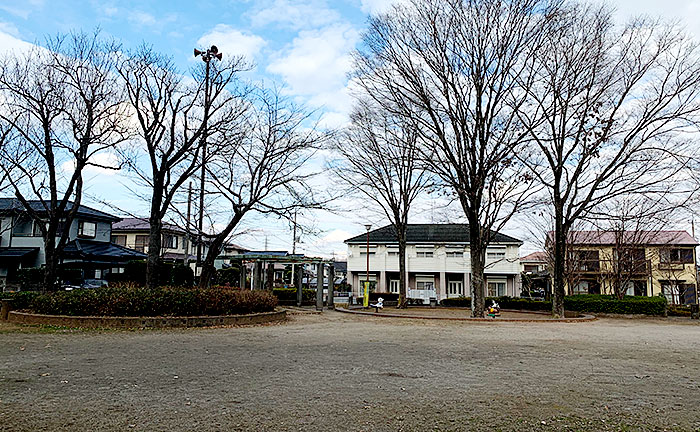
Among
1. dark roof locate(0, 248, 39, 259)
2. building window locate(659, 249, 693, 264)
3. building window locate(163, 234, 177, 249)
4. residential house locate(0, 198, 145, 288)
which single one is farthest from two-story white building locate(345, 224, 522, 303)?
dark roof locate(0, 248, 39, 259)

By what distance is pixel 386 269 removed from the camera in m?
43.3

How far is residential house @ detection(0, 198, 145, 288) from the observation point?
31.4 m

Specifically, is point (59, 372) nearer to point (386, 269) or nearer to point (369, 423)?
point (369, 423)

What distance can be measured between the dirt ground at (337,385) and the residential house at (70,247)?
73.2 feet

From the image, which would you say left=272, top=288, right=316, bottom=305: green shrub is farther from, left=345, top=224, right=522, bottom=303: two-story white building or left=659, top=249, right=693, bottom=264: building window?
left=659, top=249, right=693, bottom=264: building window

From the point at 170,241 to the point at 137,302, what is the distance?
3413 cm

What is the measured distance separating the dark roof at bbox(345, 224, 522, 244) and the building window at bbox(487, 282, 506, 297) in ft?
10.9

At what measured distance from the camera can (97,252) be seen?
32344mm

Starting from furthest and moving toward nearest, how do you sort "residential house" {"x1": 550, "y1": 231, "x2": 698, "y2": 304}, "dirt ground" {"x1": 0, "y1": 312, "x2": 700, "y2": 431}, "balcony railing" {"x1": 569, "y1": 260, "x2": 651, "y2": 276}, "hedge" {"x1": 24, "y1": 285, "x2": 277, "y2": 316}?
"residential house" {"x1": 550, "y1": 231, "x2": 698, "y2": 304} < "balcony railing" {"x1": 569, "y1": 260, "x2": 651, "y2": 276} < "hedge" {"x1": 24, "y1": 285, "x2": 277, "y2": 316} < "dirt ground" {"x1": 0, "y1": 312, "x2": 700, "y2": 431}

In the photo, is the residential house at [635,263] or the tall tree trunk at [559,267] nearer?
the tall tree trunk at [559,267]

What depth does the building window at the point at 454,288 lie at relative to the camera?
42.9 m

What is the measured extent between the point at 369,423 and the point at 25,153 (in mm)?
17668

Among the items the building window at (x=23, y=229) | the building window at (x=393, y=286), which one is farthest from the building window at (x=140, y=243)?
the building window at (x=393, y=286)

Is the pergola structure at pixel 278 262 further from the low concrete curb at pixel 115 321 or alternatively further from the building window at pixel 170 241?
the building window at pixel 170 241
